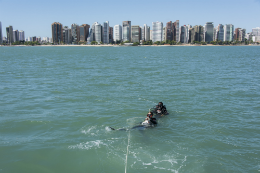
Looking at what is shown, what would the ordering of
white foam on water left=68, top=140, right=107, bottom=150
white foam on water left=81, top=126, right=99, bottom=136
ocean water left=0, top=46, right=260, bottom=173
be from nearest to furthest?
ocean water left=0, top=46, right=260, bottom=173 → white foam on water left=68, top=140, right=107, bottom=150 → white foam on water left=81, top=126, right=99, bottom=136

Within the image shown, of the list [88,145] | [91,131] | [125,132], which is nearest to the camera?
[88,145]

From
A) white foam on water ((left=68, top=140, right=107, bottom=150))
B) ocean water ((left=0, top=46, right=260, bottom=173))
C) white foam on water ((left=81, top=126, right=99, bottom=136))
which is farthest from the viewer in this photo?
white foam on water ((left=81, top=126, right=99, bottom=136))

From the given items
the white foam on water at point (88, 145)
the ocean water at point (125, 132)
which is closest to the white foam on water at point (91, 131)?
the ocean water at point (125, 132)

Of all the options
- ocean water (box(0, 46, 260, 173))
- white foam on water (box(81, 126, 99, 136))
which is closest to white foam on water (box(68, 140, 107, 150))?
ocean water (box(0, 46, 260, 173))

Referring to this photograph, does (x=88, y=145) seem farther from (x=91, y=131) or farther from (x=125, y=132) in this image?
(x=125, y=132)

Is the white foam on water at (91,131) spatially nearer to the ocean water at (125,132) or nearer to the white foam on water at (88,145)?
the ocean water at (125,132)

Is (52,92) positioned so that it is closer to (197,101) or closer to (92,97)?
(92,97)

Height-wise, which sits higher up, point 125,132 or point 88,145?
point 125,132

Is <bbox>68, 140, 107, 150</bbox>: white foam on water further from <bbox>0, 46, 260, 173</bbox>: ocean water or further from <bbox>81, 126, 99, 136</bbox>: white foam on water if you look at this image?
<bbox>81, 126, 99, 136</bbox>: white foam on water

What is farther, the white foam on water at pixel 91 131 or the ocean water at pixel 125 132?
the white foam on water at pixel 91 131

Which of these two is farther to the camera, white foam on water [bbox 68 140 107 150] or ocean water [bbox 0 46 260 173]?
white foam on water [bbox 68 140 107 150]

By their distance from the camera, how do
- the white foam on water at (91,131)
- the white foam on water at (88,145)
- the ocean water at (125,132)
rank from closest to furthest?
the ocean water at (125,132)
the white foam on water at (88,145)
the white foam on water at (91,131)

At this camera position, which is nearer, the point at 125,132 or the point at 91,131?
the point at 125,132

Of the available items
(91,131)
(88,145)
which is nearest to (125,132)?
(91,131)
